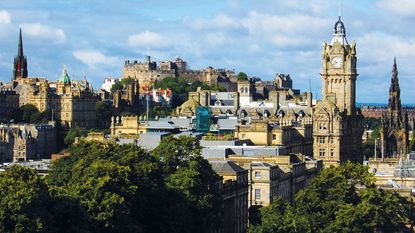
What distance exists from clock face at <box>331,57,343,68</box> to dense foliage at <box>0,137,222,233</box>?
7827cm

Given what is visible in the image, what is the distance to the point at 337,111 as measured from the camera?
185 meters

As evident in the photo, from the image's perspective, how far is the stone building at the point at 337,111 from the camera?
183 meters

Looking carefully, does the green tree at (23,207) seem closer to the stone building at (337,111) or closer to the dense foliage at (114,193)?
the dense foliage at (114,193)

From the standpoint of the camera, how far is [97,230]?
91250 mm

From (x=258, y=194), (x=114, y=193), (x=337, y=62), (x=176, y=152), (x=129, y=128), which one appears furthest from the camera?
(x=337, y=62)

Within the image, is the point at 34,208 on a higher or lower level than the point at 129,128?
lower

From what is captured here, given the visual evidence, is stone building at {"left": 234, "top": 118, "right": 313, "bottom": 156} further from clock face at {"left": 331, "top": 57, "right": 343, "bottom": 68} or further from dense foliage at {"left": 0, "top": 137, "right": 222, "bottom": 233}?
dense foliage at {"left": 0, "top": 137, "right": 222, "bottom": 233}

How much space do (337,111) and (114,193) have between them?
93.2m

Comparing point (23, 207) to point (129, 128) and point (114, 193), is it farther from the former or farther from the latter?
point (129, 128)

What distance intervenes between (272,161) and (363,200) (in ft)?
84.8

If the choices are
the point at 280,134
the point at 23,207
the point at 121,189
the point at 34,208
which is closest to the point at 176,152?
the point at 121,189

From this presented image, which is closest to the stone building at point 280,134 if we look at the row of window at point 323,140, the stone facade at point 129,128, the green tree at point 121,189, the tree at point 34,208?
the row of window at point 323,140

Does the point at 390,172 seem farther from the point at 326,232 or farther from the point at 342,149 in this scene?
the point at 326,232

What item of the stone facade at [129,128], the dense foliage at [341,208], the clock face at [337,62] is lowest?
the dense foliage at [341,208]
